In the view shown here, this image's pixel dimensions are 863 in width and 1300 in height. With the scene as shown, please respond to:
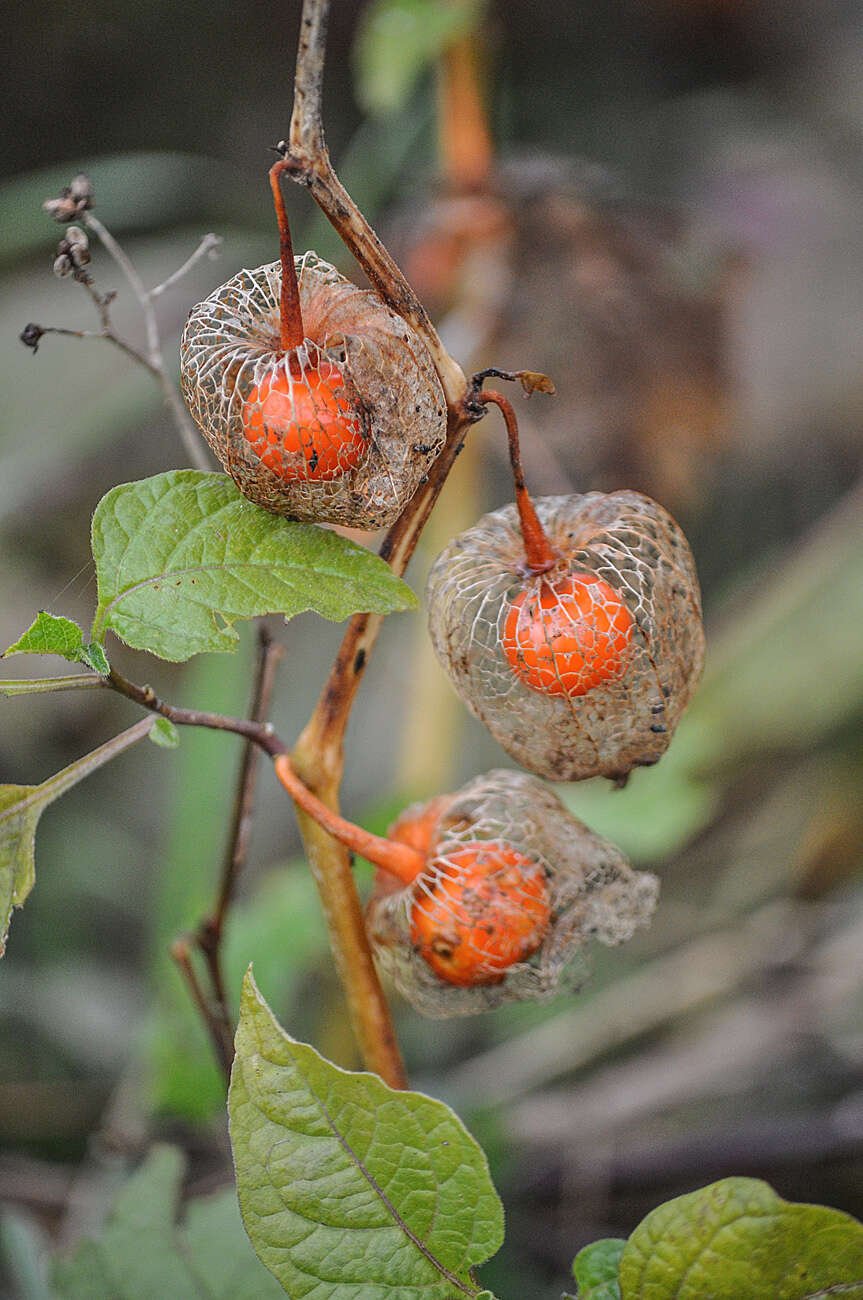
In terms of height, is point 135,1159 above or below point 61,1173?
above

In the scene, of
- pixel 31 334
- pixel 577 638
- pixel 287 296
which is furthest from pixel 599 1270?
pixel 31 334

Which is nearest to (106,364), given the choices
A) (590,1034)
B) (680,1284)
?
(590,1034)

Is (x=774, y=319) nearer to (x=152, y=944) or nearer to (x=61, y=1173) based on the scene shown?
(x=152, y=944)

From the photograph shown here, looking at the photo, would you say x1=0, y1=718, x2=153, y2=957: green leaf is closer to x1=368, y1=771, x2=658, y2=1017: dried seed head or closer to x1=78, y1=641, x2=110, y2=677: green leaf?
x1=78, y1=641, x2=110, y2=677: green leaf

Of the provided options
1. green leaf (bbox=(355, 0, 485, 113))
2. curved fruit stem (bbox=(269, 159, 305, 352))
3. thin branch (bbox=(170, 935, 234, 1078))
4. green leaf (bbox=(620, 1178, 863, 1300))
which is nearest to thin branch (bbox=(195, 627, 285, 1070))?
thin branch (bbox=(170, 935, 234, 1078))

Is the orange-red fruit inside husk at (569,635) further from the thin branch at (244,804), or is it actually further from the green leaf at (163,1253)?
the green leaf at (163,1253)
